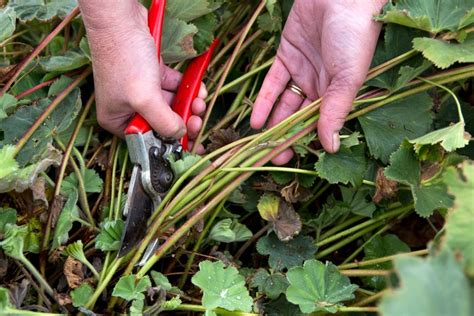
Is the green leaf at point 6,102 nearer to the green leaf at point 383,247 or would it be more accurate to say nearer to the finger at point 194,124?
the finger at point 194,124

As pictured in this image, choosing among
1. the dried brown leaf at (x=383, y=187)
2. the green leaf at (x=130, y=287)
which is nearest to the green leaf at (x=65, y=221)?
the green leaf at (x=130, y=287)

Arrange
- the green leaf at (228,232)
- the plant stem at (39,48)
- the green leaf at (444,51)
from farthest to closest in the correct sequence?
the plant stem at (39,48) < the green leaf at (228,232) < the green leaf at (444,51)

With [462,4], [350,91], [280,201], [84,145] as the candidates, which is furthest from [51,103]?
[462,4]

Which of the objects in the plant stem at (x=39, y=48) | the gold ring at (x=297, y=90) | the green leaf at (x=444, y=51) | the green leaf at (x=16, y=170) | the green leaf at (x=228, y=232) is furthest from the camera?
the gold ring at (x=297, y=90)

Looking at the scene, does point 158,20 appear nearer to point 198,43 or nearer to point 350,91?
point 198,43

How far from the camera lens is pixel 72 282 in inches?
44.9

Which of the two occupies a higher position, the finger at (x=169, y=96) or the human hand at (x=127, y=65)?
the human hand at (x=127, y=65)

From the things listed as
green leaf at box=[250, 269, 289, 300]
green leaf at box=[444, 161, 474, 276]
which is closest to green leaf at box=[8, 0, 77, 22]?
green leaf at box=[250, 269, 289, 300]

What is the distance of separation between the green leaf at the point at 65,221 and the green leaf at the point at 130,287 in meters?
0.16

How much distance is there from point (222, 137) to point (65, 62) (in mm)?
388

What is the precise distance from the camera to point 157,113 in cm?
125

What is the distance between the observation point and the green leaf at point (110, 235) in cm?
118

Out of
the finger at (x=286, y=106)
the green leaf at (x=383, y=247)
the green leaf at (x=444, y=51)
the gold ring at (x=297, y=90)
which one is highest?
the green leaf at (x=444, y=51)

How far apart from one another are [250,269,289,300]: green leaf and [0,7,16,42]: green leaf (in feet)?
2.35
